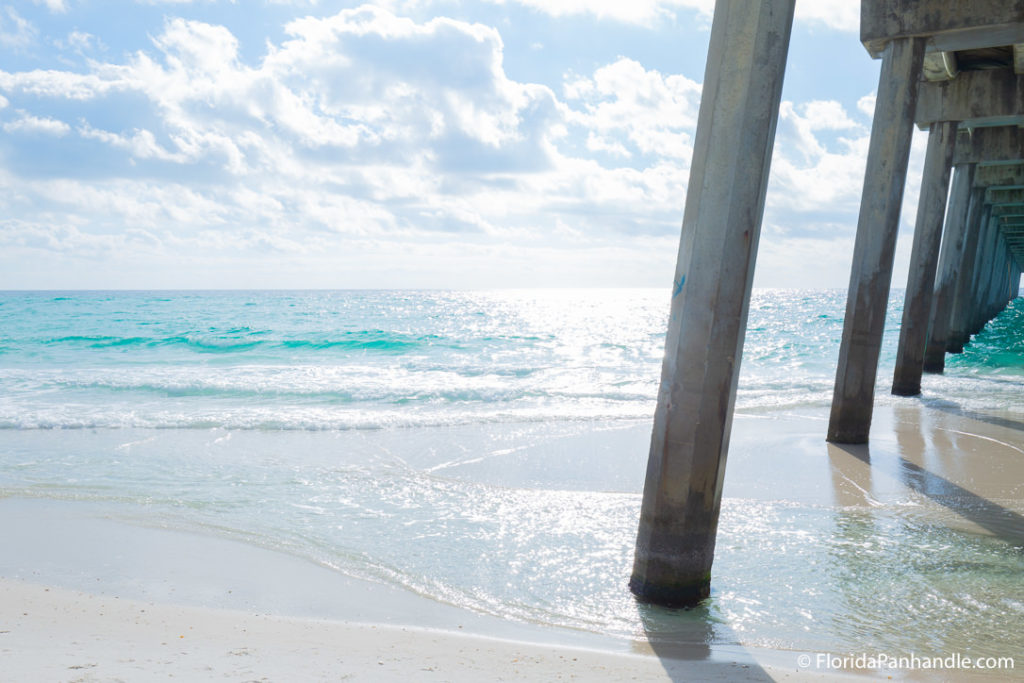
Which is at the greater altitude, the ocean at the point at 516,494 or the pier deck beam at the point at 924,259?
the pier deck beam at the point at 924,259

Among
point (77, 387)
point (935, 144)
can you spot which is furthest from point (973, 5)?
point (77, 387)

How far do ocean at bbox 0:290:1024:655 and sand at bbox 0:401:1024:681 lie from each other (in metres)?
0.20

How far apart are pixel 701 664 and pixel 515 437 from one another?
5.45 meters

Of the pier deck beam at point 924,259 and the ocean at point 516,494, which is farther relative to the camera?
the pier deck beam at point 924,259

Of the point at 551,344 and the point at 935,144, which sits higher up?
the point at 935,144

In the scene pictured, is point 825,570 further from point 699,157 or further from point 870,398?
point 870,398

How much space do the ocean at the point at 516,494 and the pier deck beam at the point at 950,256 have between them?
0.74 m

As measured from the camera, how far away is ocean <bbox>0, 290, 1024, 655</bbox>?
3.44 m

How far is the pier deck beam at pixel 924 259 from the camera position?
36.2 ft

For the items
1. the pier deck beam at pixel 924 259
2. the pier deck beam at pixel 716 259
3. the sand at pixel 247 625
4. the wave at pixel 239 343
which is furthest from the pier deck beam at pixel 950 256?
the wave at pixel 239 343

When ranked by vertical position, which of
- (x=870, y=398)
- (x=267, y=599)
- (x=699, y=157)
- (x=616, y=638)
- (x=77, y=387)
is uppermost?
(x=699, y=157)

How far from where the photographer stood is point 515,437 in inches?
324

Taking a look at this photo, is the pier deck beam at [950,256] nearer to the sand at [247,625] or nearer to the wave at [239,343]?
the sand at [247,625]

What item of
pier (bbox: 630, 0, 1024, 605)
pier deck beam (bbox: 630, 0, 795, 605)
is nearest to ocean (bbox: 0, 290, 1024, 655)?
pier (bbox: 630, 0, 1024, 605)
